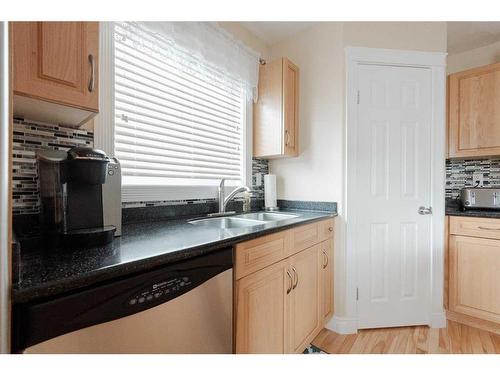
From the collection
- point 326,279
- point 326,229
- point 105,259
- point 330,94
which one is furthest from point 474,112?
point 105,259

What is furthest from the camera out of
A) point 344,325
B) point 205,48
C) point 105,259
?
point 344,325

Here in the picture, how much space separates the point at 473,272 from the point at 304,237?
5.11 feet

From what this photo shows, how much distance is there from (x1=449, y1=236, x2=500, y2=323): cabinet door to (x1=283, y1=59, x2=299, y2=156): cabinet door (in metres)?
1.54

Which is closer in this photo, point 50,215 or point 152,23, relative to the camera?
point 50,215

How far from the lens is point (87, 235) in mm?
836

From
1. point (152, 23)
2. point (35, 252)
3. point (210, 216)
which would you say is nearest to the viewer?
point (35, 252)

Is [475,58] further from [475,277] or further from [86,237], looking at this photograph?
[86,237]

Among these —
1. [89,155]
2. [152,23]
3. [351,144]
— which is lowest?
[89,155]

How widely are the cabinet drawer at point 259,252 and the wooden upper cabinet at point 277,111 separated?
909mm

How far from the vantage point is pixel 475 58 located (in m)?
2.53
